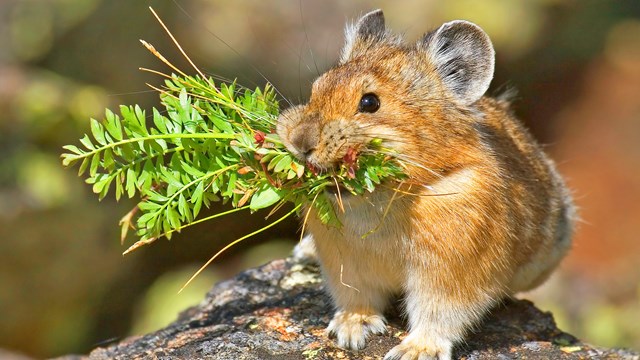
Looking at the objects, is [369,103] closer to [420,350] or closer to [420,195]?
[420,195]

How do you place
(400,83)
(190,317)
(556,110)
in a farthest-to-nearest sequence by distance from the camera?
(556,110) → (190,317) → (400,83)

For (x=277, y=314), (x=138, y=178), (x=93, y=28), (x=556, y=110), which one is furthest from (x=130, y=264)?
(x=556, y=110)

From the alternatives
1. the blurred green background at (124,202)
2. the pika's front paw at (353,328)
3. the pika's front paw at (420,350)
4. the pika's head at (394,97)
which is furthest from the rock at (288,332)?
the blurred green background at (124,202)

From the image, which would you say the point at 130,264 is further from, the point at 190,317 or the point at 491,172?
the point at 491,172

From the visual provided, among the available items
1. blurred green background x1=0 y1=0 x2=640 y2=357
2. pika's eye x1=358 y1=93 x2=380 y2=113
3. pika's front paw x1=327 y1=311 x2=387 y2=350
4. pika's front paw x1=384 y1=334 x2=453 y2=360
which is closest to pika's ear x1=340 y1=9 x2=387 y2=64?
pika's eye x1=358 y1=93 x2=380 y2=113

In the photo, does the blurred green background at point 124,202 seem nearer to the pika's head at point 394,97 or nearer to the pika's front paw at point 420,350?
the pika's head at point 394,97

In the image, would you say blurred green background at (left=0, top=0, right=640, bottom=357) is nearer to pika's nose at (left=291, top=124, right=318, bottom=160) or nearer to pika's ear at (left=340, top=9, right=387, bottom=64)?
pika's ear at (left=340, top=9, right=387, bottom=64)
